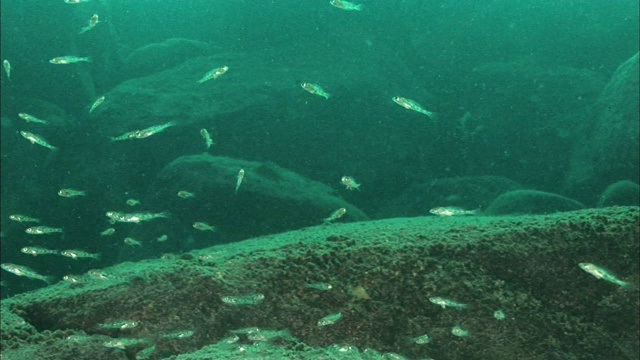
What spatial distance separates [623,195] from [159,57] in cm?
1961

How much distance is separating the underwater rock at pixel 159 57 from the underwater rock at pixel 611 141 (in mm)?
16911

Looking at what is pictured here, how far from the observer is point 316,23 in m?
22.5

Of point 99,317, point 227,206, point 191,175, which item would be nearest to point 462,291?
point 99,317

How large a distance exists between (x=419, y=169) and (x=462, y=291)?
1262 centimetres

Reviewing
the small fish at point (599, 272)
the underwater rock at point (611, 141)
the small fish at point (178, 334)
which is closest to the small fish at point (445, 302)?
the small fish at point (599, 272)

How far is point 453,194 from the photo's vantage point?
46.5ft

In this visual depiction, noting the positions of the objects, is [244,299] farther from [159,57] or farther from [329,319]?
[159,57]

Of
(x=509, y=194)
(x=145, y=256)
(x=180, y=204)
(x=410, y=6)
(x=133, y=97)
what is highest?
(x=410, y=6)

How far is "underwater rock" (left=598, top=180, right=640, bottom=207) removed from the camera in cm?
997

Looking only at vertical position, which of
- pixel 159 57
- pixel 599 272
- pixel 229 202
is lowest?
pixel 229 202

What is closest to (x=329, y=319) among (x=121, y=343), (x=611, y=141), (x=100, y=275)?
(x=121, y=343)

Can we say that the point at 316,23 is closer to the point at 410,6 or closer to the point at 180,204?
the point at 410,6

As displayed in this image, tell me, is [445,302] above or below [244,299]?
above

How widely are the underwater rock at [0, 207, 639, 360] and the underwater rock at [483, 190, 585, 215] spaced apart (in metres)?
4.17
